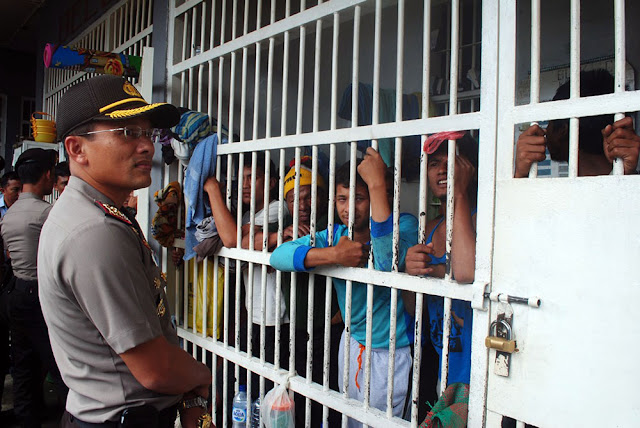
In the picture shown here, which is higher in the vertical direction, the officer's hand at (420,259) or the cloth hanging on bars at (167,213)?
the cloth hanging on bars at (167,213)

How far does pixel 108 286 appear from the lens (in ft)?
4.19

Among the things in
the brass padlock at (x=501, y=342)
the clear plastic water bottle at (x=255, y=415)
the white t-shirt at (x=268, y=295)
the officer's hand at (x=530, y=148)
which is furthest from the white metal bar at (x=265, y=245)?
the officer's hand at (x=530, y=148)

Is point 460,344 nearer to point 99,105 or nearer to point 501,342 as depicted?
point 501,342

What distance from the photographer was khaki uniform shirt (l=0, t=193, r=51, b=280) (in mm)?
3266

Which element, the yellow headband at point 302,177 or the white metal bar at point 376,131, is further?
the yellow headband at point 302,177

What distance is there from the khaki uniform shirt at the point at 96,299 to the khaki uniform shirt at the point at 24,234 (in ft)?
7.09

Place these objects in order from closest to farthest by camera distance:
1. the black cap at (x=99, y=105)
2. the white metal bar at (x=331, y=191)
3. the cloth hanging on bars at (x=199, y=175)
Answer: the black cap at (x=99, y=105), the white metal bar at (x=331, y=191), the cloth hanging on bars at (x=199, y=175)

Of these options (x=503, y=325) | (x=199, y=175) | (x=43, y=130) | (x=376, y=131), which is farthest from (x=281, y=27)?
(x=43, y=130)

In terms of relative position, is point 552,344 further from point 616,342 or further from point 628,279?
point 628,279

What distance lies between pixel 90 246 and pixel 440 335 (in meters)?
1.44

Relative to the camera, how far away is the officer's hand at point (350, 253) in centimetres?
203

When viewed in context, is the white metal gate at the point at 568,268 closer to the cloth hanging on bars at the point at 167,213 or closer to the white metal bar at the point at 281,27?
the white metal bar at the point at 281,27

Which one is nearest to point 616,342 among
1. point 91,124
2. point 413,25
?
point 91,124

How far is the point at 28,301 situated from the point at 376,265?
8.32ft
